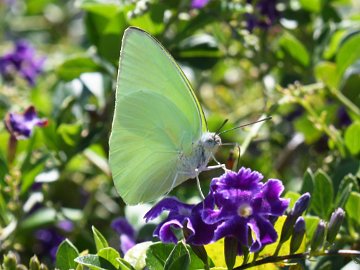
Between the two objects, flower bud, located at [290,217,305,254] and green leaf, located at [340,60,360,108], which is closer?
flower bud, located at [290,217,305,254]

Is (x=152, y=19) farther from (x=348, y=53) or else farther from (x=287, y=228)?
(x=287, y=228)

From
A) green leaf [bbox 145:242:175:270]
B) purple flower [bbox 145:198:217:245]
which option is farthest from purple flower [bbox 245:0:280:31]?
green leaf [bbox 145:242:175:270]

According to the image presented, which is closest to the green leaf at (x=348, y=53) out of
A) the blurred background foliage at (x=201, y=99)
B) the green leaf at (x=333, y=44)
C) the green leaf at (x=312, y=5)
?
the blurred background foliage at (x=201, y=99)

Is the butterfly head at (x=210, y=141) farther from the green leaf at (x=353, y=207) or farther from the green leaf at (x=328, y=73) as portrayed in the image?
the green leaf at (x=328, y=73)

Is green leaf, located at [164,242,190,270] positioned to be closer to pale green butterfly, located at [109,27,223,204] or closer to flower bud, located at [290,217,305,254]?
flower bud, located at [290,217,305,254]

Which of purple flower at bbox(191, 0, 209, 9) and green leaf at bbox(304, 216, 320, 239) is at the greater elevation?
purple flower at bbox(191, 0, 209, 9)

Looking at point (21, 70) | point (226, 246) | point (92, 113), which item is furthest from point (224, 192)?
point (21, 70)

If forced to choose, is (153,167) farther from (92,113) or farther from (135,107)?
(92,113)
